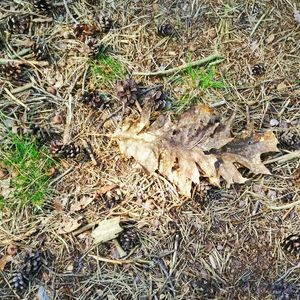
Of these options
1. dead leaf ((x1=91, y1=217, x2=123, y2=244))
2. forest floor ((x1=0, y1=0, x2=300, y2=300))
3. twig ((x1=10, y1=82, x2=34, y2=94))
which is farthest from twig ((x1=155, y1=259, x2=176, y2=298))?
twig ((x1=10, y1=82, x2=34, y2=94))

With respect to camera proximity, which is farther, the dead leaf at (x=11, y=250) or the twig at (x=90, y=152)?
the twig at (x=90, y=152)

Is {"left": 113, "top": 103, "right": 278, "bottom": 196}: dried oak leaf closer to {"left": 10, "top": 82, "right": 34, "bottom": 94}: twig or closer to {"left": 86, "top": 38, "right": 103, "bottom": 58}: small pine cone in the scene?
{"left": 86, "top": 38, "right": 103, "bottom": 58}: small pine cone

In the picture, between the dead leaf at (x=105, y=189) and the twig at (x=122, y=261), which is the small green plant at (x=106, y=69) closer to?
the dead leaf at (x=105, y=189)

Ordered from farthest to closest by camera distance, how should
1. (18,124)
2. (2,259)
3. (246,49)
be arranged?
(246,49), (18,124), (2,259)

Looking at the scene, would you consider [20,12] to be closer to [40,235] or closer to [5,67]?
[5,67]

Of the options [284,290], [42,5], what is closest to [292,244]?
[284,290]

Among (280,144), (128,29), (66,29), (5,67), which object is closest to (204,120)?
(280,144)

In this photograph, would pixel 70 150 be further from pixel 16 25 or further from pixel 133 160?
pixel 16 25

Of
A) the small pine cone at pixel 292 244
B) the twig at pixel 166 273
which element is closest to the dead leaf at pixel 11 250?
the twig at pixel 166 273
